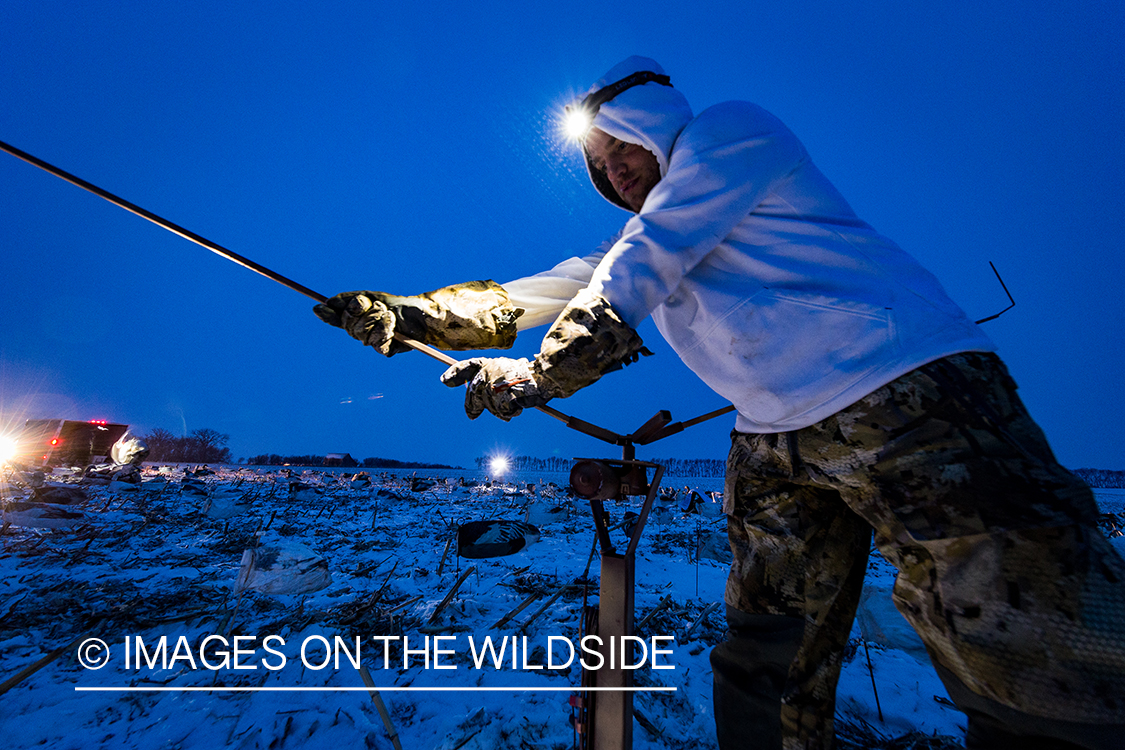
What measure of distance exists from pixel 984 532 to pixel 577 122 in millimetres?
2081

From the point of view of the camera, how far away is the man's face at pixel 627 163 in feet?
6.09

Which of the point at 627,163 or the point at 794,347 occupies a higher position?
Result: the point at 627,163

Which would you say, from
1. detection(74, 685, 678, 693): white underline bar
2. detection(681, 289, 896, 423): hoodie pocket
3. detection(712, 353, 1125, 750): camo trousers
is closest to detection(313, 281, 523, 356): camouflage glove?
detection(681, 289, 896, 423): hoodie pocket

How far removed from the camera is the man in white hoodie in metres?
0.87

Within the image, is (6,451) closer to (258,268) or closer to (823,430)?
(258,268)

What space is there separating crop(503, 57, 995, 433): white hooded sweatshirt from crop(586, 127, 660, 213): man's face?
347mm

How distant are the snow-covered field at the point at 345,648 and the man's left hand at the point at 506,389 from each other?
2.43 m

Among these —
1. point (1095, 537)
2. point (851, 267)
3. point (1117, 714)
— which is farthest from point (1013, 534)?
point (851, 267)

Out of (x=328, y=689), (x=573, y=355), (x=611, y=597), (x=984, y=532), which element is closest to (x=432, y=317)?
(x=573, y=355)

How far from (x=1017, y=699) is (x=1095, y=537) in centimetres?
41

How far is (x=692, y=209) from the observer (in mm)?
1265

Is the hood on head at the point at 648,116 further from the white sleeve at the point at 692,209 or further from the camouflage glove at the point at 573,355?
the camouflage glove at the point at 573,355

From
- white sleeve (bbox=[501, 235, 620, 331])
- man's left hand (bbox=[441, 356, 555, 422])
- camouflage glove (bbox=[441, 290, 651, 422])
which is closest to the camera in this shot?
camouflage glove (bbox=[441, 290, 651, 422])

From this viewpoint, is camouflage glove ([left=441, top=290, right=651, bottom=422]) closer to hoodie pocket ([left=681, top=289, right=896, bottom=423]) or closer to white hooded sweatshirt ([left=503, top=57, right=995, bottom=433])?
white hooded sweatshirt ([left=503, top=57, right=995, bottom=433])
